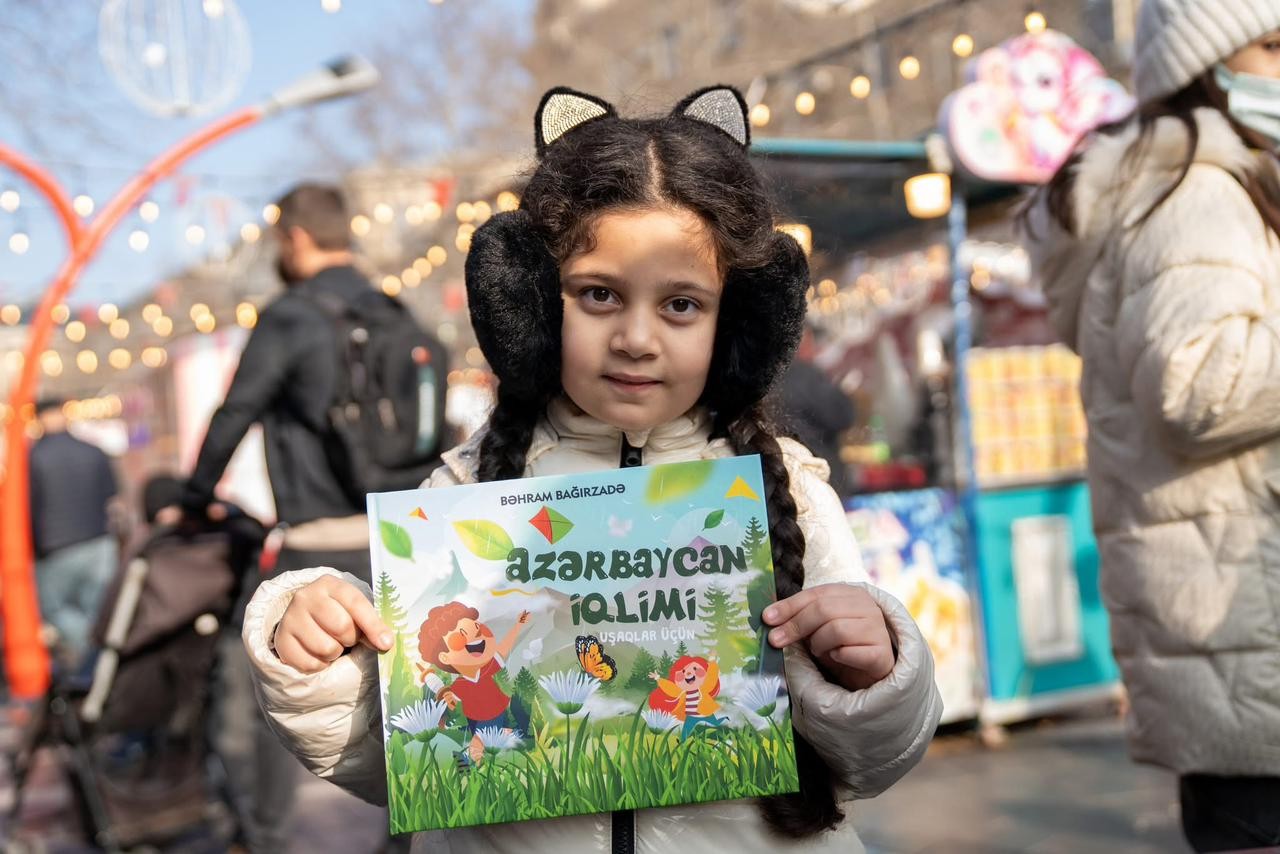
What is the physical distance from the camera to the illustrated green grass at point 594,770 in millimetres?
1323

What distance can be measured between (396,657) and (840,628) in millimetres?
480

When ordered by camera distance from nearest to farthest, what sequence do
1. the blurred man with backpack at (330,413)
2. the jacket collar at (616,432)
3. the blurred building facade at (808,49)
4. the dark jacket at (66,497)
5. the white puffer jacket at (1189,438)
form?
the jacket collar at (616,432)
the white puffer jacket at (1189,438)
the blurred man with backpack at (330,413)
the blurred building facade at (808,49)
the dark jacket at (66,497)

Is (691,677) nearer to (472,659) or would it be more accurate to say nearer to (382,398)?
(472,659)

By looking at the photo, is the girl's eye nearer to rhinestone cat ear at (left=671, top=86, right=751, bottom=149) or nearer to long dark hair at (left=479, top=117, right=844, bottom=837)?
long dark hair at (left=479, top=117, right=844, bottom=837)

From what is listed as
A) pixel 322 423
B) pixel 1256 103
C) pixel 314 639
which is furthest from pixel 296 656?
pixel 322 423

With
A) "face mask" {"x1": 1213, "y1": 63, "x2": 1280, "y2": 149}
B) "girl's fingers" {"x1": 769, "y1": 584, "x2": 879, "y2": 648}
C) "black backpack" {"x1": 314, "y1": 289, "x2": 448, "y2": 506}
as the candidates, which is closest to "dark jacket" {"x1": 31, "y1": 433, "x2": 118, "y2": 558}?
"black backpack" {"x1": 314, "y1": 289, "x2": 448, "y2": 506}

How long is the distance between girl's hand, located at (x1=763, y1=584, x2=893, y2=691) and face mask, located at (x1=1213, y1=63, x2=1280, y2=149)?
141 centimetres

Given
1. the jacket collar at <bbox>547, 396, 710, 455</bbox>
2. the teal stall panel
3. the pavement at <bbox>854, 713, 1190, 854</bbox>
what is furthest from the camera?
the teal stall panel

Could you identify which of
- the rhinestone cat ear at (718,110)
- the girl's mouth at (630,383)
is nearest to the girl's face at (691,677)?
the girl's mouth at (630,383)

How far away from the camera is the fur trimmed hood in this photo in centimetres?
218

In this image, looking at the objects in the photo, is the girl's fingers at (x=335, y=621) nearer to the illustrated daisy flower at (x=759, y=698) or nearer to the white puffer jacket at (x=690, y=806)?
the white puffer jacket at (x=690, y=806)

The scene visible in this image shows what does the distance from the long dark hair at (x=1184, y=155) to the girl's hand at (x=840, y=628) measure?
1.22 meters

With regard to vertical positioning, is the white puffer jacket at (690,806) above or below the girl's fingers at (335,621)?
below

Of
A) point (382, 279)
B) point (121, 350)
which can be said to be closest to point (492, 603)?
point (382, 279)
